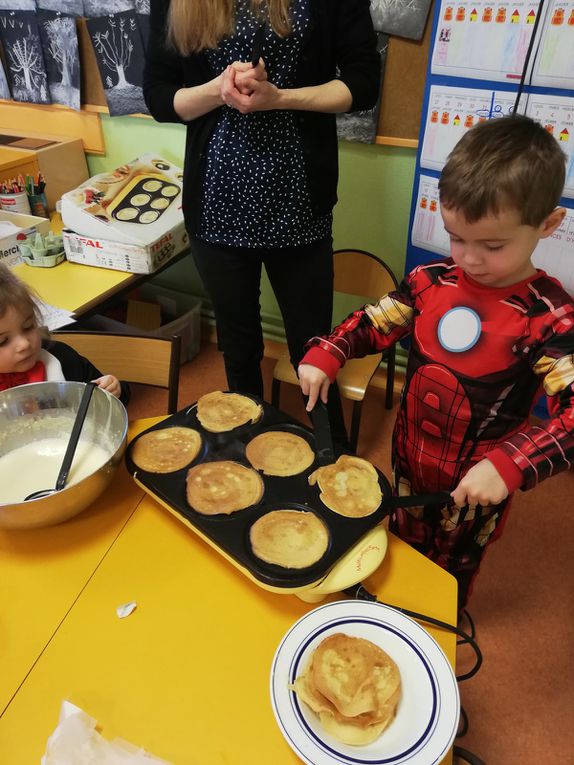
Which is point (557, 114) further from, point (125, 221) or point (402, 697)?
point (402, 697)

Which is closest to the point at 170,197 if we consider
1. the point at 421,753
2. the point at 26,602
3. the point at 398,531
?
the point at 398,531

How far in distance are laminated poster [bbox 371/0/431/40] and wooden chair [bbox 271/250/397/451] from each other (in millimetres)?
704

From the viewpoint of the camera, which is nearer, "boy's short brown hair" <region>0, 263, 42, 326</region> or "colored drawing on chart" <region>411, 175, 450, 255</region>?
"boy's short brown hair" <region>0, 263, 42, 326</region>

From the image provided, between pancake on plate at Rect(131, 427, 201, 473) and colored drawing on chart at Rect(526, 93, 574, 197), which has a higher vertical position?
colored drawing on chart at Rect(526, 93, 574, 197)

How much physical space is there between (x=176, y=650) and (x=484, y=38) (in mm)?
1805

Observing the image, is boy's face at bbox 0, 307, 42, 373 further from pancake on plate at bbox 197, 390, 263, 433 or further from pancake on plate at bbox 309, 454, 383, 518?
pancake on plate at bbox 309, 454, 383, 518

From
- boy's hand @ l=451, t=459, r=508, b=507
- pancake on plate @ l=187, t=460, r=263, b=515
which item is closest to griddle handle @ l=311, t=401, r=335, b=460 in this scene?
pancake on plate @ l=187, t=460, r=263, b=515

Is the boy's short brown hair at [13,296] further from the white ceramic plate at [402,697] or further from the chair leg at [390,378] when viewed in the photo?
the chair leg at [390,378]

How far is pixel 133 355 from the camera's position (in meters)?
1.37

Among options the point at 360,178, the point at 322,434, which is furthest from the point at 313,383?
the point at 360,178

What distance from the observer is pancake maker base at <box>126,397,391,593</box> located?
73 cm

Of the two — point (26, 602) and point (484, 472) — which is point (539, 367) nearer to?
point (484, 472)

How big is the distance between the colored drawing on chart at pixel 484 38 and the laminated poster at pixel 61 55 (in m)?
1.49

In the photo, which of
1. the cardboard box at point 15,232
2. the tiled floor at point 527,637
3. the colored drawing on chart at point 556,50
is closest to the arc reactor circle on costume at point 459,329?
the tiled floor at point 527,637
